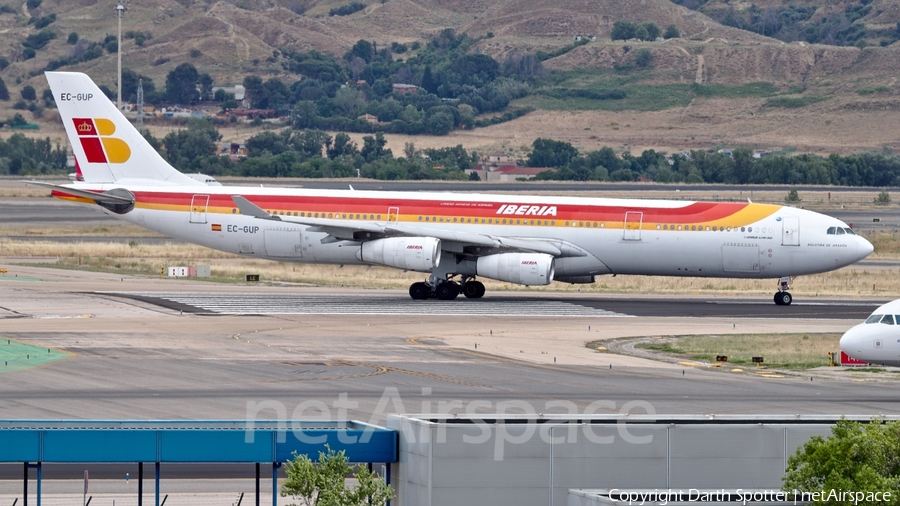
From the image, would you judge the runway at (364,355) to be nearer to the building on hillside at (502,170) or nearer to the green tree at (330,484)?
the green tree at (330,484)

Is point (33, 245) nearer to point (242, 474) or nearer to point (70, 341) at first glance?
point (70, 341)

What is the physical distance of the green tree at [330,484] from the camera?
18.7m

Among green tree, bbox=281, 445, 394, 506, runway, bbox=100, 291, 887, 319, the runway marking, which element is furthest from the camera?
runway, bbox=100, 291, 887, 319

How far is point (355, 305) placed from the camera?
170 feet

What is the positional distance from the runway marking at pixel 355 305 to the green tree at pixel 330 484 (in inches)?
1160

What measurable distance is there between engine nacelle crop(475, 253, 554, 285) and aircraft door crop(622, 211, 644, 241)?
10.8 feet

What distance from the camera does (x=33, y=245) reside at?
2987 inches

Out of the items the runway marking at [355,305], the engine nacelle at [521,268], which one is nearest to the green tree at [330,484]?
the runway marking at [355,305]

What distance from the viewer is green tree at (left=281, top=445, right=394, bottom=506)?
1873 cm

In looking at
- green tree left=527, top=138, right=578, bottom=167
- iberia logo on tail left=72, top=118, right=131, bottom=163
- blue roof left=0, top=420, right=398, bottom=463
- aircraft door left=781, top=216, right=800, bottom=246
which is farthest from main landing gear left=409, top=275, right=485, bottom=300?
green tree left=527, top=138, right=578, bottom=167

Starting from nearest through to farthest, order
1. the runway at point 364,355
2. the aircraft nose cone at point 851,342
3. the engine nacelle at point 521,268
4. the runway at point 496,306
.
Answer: the runway at point 364,355 → the aircraft nose cone at point 851,342 → the runway at point 496,306 → the engine nacelle at point 521,268

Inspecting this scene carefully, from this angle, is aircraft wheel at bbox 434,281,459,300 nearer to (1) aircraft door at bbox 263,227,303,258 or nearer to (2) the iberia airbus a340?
(2) the iberia airbus a340

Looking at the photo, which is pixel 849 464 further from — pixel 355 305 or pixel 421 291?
pixel 421 291

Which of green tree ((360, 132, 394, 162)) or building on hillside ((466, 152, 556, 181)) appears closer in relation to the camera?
building on hillside ((466, 152, 556, 181))
